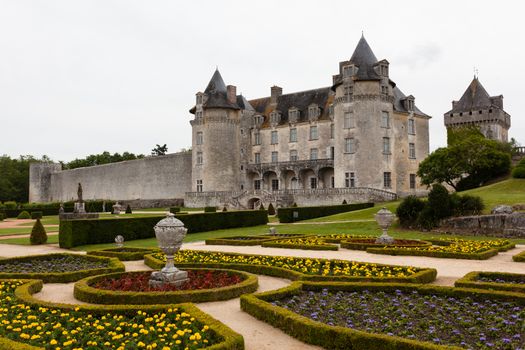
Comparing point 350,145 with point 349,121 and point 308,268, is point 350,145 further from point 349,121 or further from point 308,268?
point 308,268

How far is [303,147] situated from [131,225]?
28.5 metres

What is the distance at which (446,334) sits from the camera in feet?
20.2

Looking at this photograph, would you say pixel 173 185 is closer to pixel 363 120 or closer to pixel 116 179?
pixel 116 179

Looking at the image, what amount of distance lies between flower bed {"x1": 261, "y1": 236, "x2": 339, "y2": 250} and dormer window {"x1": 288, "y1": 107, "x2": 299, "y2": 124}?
31.3m

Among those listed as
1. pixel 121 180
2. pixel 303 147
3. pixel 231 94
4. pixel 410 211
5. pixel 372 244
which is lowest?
pixel 372 244

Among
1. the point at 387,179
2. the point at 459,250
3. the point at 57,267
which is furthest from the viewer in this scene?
the point at 387,179

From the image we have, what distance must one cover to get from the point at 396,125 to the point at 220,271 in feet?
119

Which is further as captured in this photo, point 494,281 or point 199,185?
point 199,185

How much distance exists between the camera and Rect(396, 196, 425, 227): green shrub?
22281mm

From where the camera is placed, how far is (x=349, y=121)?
136 ft

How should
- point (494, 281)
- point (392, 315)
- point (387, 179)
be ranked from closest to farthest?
point (392, 315) → point (494, 281) → point (387, 179)

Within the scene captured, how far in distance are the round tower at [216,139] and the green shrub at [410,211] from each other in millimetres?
28107

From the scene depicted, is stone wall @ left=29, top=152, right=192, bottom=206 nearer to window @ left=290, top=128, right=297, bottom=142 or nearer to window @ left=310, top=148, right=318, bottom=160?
window @ left=290, top=128, right=297, bottom=142

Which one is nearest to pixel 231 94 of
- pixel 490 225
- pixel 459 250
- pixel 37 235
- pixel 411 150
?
pixel 411 150
